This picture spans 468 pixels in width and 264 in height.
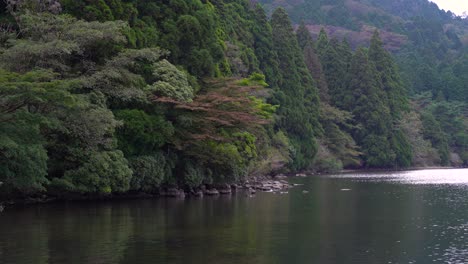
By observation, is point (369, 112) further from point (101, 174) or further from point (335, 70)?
point (101, 174)

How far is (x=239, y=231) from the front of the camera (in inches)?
1050

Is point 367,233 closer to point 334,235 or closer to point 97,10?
point 334,235

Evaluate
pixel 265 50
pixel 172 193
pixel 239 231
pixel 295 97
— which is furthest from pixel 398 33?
pixel 239 231

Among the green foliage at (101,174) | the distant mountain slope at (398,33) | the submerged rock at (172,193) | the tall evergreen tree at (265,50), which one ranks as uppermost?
the distant mountain slope at (398,33)

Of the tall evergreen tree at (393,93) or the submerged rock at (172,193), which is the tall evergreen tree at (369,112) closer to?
the tall evergreen tree at (393,93)

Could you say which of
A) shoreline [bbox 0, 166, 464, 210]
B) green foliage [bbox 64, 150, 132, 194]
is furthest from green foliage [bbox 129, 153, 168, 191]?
green foliage [bbox 64, 150, 132, 194]

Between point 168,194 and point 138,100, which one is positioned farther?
point 168,194

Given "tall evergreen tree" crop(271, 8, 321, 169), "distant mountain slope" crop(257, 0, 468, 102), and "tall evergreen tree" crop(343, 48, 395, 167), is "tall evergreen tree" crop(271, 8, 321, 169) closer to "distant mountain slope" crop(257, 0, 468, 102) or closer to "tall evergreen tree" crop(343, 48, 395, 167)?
"tall evergreen tree" crop(343, 48, 395, 167)

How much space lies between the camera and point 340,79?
94750mm

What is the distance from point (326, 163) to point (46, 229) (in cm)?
5855

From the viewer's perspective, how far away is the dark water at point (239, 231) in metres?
21.2

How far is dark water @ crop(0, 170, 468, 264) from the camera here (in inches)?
833

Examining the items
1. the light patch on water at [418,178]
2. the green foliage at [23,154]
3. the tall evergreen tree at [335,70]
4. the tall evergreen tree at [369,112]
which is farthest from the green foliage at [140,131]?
the tall evergreen tree at [335,70]

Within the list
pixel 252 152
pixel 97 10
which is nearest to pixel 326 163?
pixel 252 152
